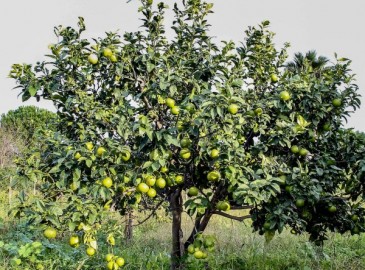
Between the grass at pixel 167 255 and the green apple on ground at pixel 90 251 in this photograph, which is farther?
the grass at pixel 167 255

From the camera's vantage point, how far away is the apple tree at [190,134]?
10.5ft

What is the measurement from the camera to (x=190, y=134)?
11.5ft

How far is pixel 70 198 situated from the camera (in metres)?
3.27

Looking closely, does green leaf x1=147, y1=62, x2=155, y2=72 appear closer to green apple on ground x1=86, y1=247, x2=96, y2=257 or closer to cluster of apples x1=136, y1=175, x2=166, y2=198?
cluster of apples x1=136, y1=175, x2=166, y2=198

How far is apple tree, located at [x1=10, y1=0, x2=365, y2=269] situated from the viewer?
3189 millimetres

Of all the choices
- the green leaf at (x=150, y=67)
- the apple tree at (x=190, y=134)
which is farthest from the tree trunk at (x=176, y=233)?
the green leaf at (x=150, y=67)

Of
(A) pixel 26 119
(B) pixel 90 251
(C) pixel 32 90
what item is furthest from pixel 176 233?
(A) pixel 26 119

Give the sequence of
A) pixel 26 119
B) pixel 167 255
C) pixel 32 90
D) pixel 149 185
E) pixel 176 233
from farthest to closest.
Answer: pixel 26 119 < pixel 167 255 < pixel 176 233 < pixel 32 90 < pixel 149 185

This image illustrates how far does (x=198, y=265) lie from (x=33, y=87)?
245 cm

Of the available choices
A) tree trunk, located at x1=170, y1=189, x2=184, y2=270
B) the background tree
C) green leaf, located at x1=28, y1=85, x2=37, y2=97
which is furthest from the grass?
the background tree

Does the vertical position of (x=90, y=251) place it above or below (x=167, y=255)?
above

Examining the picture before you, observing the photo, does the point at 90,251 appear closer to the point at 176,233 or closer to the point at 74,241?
the point at 74,241

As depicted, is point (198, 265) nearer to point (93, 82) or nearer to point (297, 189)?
point (297, 189)

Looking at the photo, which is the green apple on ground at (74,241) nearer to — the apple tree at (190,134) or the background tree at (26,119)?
the apple tree at (190,134)
